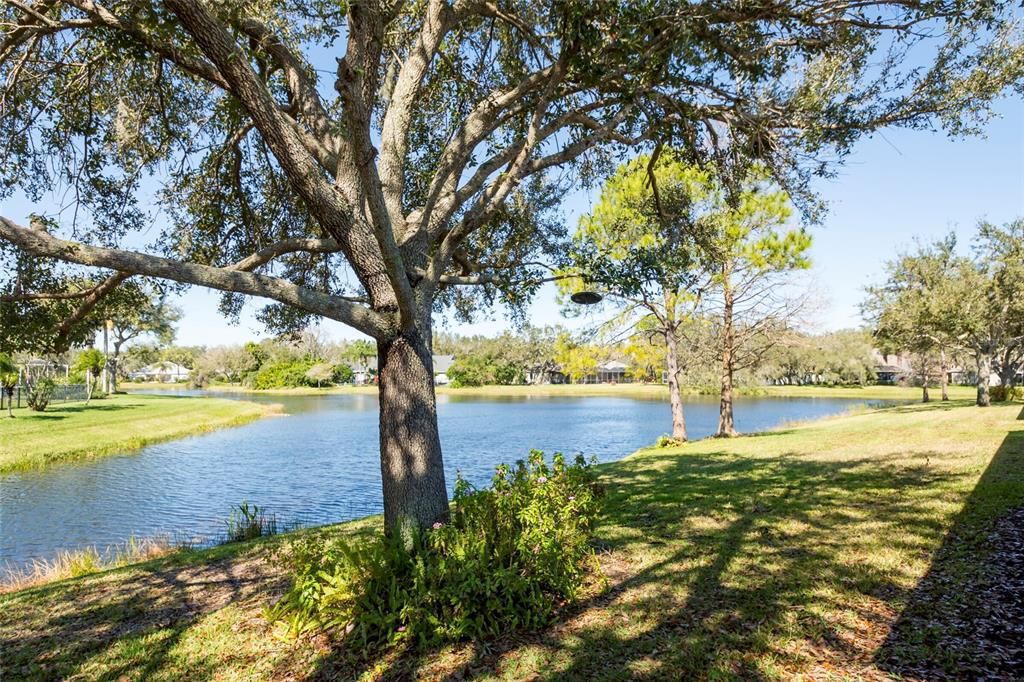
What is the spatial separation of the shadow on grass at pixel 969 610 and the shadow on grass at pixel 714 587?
0.78 ft

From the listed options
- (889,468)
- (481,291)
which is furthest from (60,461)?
(889,468)

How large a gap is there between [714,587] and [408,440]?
9.71 feet

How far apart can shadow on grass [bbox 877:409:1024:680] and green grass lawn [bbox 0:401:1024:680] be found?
0.05 ft

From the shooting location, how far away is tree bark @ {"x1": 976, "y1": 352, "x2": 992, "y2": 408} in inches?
886

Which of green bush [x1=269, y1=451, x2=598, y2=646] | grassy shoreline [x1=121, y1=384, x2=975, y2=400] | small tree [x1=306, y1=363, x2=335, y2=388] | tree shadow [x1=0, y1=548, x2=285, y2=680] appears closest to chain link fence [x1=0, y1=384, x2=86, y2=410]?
grassy shoreline [x1=121, y1=384, x2=975, y2=400]

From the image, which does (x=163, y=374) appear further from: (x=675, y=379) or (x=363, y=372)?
(x=675, y=379)

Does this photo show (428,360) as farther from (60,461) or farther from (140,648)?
(60,461)

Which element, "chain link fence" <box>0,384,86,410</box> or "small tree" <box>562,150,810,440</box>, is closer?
"small tree" <box>562,150,810,440</box>

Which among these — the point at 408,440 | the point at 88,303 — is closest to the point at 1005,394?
the point at 408,440

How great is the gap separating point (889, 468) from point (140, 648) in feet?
34.2

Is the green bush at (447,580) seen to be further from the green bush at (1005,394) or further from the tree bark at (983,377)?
the green bush at (1005,394)

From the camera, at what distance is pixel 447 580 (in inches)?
168

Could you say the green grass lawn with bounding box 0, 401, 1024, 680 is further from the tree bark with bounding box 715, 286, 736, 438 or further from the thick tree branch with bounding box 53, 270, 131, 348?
the tree bark with bounding box 715, 286, 736, 438

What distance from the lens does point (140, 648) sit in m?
4.43
